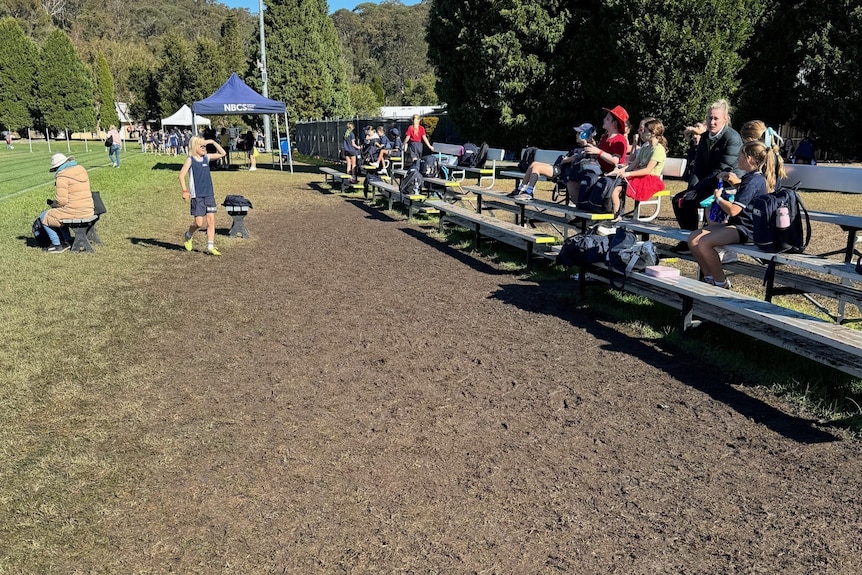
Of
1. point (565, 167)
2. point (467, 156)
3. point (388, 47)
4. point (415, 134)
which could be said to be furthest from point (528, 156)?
point (388, 47)

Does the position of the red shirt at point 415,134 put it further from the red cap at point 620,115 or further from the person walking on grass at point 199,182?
the red cap at point 620,115

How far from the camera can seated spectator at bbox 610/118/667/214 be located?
8258mm

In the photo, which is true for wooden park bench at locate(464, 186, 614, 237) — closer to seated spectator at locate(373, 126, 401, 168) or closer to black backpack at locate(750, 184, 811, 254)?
black backpack at locate(750, 184, 811, 254)

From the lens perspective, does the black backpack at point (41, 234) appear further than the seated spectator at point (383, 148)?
No

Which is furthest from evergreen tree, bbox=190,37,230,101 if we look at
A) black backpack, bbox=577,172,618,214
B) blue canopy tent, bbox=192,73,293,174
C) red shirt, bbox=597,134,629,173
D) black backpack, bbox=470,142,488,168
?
black backpack, bbox=577,172,618,214

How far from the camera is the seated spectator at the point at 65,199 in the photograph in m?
9.27

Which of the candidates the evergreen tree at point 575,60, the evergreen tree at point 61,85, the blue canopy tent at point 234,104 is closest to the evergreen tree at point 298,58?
the evergreen tree at point 61,85

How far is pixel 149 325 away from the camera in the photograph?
6285 mm

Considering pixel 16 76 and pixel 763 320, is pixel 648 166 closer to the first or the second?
pixel 763 320

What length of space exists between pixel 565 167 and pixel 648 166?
4.73 ft

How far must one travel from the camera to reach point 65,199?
9.36 m

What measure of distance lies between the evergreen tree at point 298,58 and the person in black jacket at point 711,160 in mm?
37607

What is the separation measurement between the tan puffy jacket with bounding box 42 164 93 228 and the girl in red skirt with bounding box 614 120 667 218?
7.21 m

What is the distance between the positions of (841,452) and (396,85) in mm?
Result: 116271
